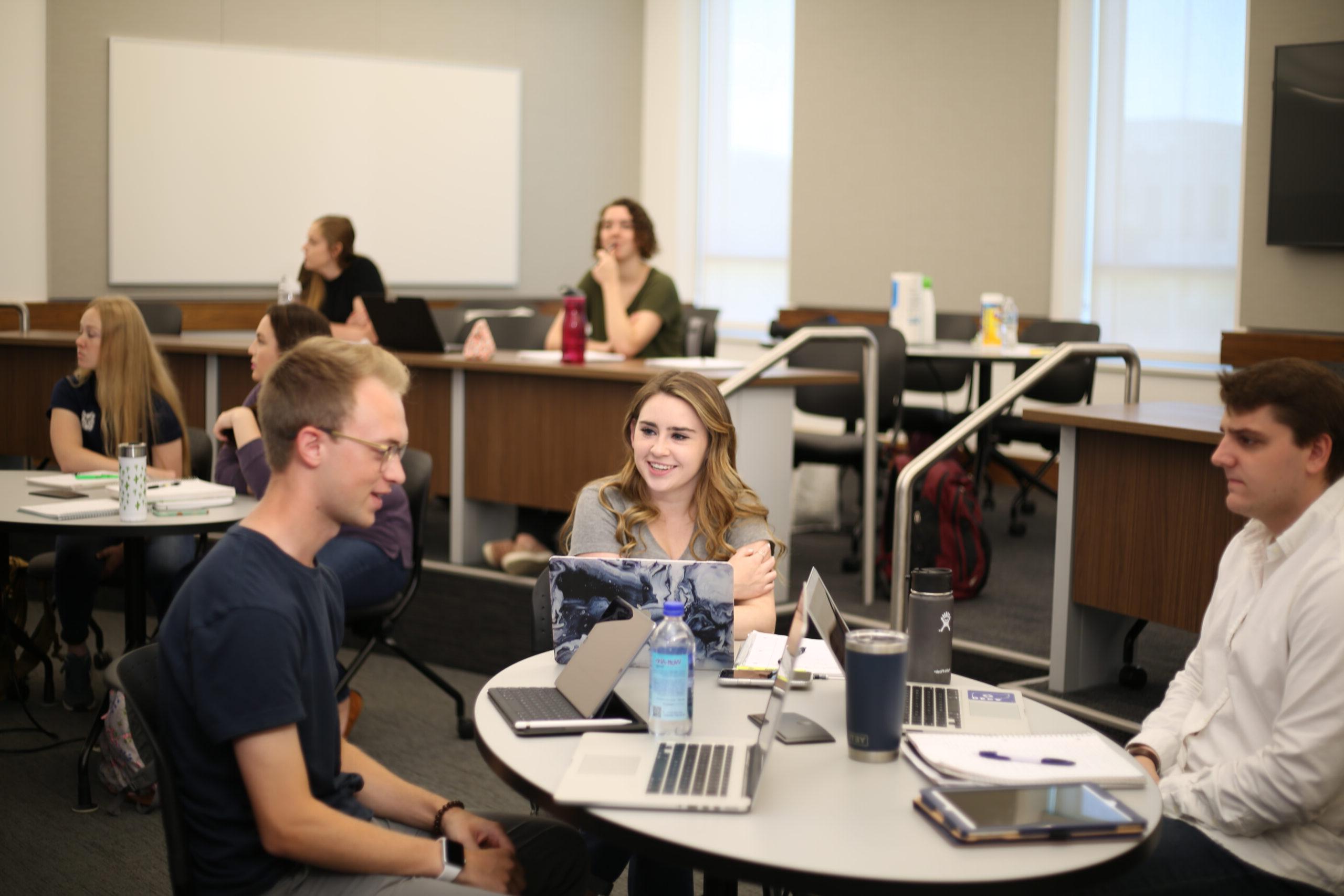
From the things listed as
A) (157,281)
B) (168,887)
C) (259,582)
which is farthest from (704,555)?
(157,281)

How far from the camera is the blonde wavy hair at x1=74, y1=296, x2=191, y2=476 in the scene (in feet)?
12.5

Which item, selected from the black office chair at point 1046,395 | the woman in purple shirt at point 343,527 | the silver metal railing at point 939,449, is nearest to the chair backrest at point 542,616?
the woman in purple shirt at point 343,527

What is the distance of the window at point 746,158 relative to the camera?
27.7 ft

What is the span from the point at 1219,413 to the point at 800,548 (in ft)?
7.49

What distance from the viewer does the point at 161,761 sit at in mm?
1510

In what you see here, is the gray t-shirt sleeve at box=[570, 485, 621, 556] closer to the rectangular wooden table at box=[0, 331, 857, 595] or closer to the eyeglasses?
the eyeglasses

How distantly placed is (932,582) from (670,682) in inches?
21.5

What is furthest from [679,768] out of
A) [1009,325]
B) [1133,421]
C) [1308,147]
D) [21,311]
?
[21,311]

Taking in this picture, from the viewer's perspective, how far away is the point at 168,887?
2.62 metres

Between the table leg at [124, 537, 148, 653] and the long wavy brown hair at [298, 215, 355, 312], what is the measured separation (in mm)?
2082

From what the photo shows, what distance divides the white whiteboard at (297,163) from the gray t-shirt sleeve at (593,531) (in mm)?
5689

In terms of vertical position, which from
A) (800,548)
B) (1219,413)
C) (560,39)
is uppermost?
(560,39)

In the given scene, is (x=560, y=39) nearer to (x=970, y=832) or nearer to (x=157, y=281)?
(x=157, y=281)

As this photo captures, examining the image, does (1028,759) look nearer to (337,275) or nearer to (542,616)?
(542,616)
